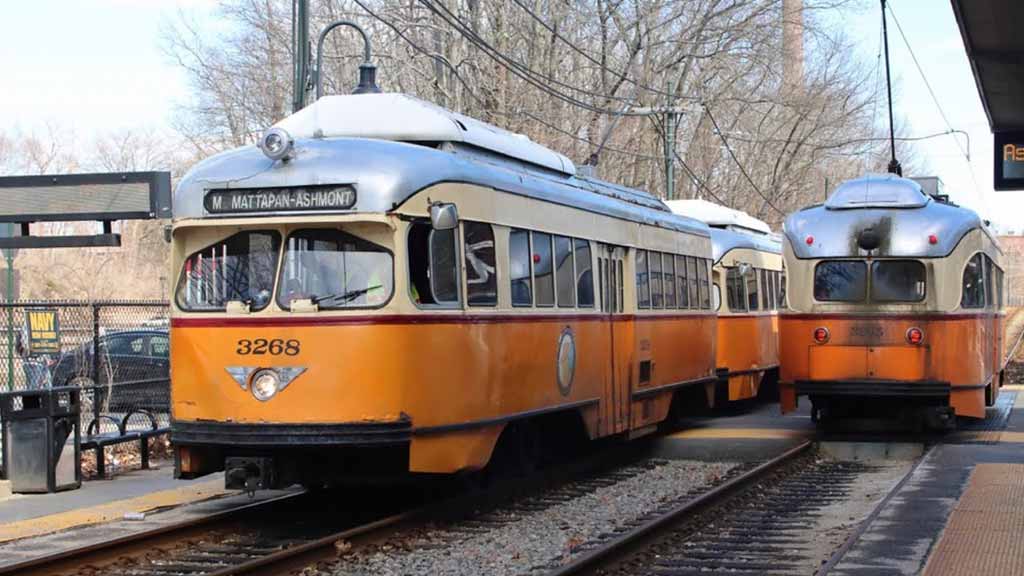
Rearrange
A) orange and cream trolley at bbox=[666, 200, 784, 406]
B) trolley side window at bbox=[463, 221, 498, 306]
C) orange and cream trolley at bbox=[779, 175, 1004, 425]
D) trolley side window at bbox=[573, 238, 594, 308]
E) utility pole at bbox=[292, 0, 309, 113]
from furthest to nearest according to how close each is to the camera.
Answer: orange and cream trolley at bbox=[666, 200, 784, 406]
utility pole at bbox=[292, 0, 309, 113]
orange and cream trolley at bbox=[779, 175, 1004, 425]
trolley side window at bbox=[573, 238, 594, 308]
trolley side window at bbox=[463, 221, 498, 306]

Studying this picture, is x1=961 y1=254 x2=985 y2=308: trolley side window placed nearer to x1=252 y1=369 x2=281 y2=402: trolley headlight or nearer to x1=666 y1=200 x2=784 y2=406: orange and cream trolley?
x1=666 y1=200 x2=784 y2=406: orange and cream trolley

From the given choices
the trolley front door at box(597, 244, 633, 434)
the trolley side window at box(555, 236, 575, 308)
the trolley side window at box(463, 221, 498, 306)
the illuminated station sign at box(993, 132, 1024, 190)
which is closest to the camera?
the trolley side window at box(463, 221, 498, 306)

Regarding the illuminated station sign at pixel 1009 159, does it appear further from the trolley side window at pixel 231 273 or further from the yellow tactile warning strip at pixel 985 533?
the trolley side window at pixel 231 273

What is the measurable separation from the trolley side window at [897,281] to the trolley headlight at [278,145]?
8757 millimetres

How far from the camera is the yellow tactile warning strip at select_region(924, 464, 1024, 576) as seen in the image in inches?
320

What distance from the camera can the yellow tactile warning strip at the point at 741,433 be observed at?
16.8 meters

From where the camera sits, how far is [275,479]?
10.2 metres

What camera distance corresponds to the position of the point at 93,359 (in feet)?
51.3

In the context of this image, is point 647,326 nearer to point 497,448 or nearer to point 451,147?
point 497,448

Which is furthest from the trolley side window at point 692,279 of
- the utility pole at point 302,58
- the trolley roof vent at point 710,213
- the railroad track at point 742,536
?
the utility pole at point 302,58

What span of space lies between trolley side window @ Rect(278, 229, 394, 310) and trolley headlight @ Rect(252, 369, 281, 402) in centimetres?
51

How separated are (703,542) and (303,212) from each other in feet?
12.7

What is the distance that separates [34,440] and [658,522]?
5.80 m

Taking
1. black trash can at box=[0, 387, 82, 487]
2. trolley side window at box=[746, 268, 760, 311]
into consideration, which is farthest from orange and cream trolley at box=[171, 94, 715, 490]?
trolley side window at box=[746, 268, 760, 311]
